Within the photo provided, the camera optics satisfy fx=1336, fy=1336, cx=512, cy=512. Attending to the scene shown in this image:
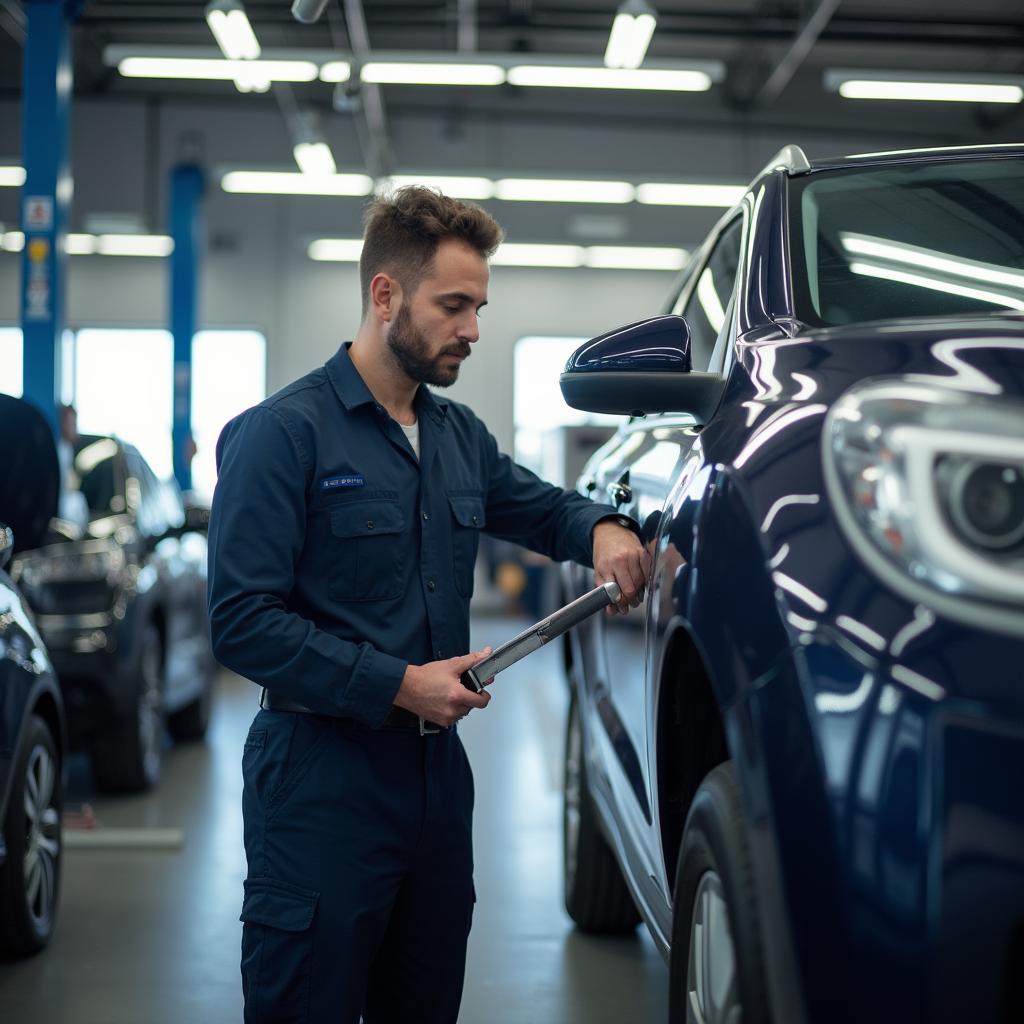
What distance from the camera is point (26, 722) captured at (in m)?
3.42

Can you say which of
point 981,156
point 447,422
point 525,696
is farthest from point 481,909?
point 525,696

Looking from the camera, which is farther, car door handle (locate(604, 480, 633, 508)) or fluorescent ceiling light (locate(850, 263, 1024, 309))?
car door handle (locate(604, 480, 633, 508))

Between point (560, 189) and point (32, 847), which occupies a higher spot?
point (560, 189)

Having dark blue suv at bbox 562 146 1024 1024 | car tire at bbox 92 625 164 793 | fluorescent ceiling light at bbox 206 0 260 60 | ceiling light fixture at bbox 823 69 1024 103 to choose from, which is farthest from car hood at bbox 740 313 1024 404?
ceiling light fixture at bbox 823 69 1024 103

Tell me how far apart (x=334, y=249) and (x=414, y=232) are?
14898 millimetres

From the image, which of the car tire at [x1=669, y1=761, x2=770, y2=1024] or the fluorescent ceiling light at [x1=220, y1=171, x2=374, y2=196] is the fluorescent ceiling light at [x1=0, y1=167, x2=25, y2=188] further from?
the car tire at [x1=669, y1=761, x2=770, y2=1024]

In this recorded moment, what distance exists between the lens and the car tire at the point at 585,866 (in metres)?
3.48

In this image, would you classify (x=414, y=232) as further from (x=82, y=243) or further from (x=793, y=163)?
(x=82, y=243)

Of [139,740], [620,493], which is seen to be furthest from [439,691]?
[139,740]

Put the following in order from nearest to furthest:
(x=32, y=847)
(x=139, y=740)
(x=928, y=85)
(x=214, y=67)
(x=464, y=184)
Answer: (x=32, y=847), (x=139, y=740), (x=214, y=67), (x=928, y=85), (x=464, y=184)

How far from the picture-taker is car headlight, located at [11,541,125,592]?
17.0ft

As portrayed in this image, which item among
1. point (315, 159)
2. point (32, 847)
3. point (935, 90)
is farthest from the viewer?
point (315, 159)

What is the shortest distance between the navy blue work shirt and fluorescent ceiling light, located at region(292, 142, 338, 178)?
9.81 metres

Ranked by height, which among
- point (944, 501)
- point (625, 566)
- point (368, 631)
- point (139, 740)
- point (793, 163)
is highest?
point (793, 163)
